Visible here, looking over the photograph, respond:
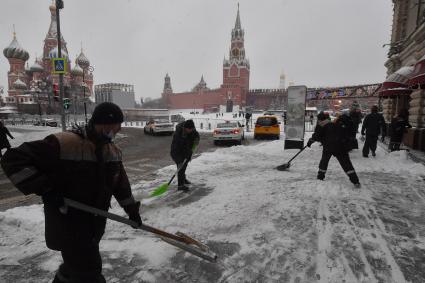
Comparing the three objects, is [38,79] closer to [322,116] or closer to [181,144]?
[181,144]

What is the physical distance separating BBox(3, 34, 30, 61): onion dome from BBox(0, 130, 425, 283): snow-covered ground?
66.3m

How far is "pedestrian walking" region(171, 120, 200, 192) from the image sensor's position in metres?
5.94

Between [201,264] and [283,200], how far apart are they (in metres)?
2.59

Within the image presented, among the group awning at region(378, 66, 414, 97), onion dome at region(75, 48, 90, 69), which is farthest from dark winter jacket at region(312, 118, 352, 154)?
onion dome at region(75, 48, 90, 69)

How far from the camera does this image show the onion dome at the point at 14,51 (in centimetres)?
5475

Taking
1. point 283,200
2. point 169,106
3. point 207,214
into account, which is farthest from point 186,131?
point 169,106

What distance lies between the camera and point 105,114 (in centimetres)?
207

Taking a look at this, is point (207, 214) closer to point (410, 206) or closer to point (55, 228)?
point (55, 228)

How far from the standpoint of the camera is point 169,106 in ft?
393

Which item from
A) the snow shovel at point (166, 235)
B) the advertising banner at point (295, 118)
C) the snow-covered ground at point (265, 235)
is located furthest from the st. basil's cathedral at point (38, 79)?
the snow shovel at point (166, 235)

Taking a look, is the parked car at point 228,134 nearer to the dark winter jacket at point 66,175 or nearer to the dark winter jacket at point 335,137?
the dark winter jacket at point 335,137

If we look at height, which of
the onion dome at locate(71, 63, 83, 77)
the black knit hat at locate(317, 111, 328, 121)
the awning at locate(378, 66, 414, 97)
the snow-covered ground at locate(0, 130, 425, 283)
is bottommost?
the snow-covered ground at locate(0, 130, 425, 283)

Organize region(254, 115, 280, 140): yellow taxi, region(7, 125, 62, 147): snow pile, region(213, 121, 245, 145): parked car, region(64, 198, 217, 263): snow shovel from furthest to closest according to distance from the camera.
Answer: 1. region(254, 115, 280, 140): yellow taxi
2. region(7, 125, 62, 147): snow pile
3. region(213, 121, 245, 145): parked car
4. region(64, 198, 217, 263): snow shovel

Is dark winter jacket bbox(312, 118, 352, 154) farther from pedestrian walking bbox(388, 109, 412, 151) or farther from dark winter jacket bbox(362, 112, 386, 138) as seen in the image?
pedestrian walking bbox(388, 109, 412, 151)
